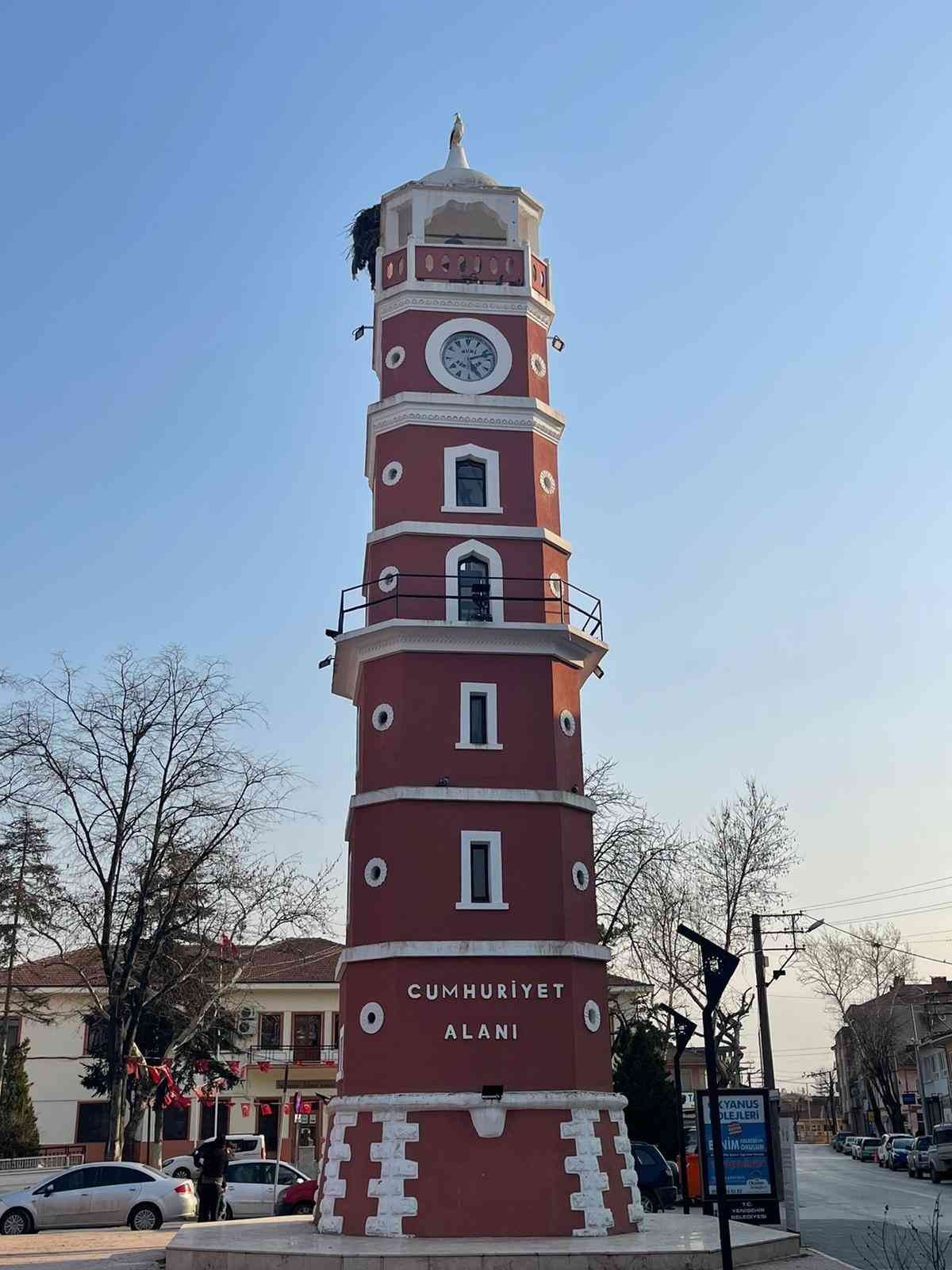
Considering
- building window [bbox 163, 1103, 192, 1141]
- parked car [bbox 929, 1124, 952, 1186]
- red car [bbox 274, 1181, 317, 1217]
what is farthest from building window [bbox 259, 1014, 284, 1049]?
red car [bbox 274, 1181, 317, 1217]

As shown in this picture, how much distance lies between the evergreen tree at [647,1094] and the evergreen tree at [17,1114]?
821 inches

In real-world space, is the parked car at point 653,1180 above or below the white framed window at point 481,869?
below

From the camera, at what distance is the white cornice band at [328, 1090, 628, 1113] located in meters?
21.3

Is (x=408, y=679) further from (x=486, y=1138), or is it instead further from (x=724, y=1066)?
(x=724, y=1066)

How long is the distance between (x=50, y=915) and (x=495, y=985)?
1307cm

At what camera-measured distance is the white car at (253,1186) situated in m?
27.6

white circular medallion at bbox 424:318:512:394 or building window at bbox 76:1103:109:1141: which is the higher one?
white circular medallion at bbox 424:318:512:394

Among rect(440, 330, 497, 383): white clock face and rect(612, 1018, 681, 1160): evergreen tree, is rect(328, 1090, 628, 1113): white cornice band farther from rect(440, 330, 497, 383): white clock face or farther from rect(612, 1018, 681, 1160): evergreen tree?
rect(612, 1018, 681, 1160): evergreen tree

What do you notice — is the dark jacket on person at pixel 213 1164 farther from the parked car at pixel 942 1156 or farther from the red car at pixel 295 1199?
the parked car at pixel 942 1156

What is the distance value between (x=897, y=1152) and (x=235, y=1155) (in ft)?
96.6

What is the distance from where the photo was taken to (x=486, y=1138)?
21.2 metres

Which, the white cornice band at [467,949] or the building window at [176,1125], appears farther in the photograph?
the building window at [176,1125]

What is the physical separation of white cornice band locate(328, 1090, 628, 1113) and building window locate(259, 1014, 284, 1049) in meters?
30.9

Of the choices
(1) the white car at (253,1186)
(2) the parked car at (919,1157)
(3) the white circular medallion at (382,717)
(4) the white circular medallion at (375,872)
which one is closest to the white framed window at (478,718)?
(3) the white circular medallion at (382,717)
